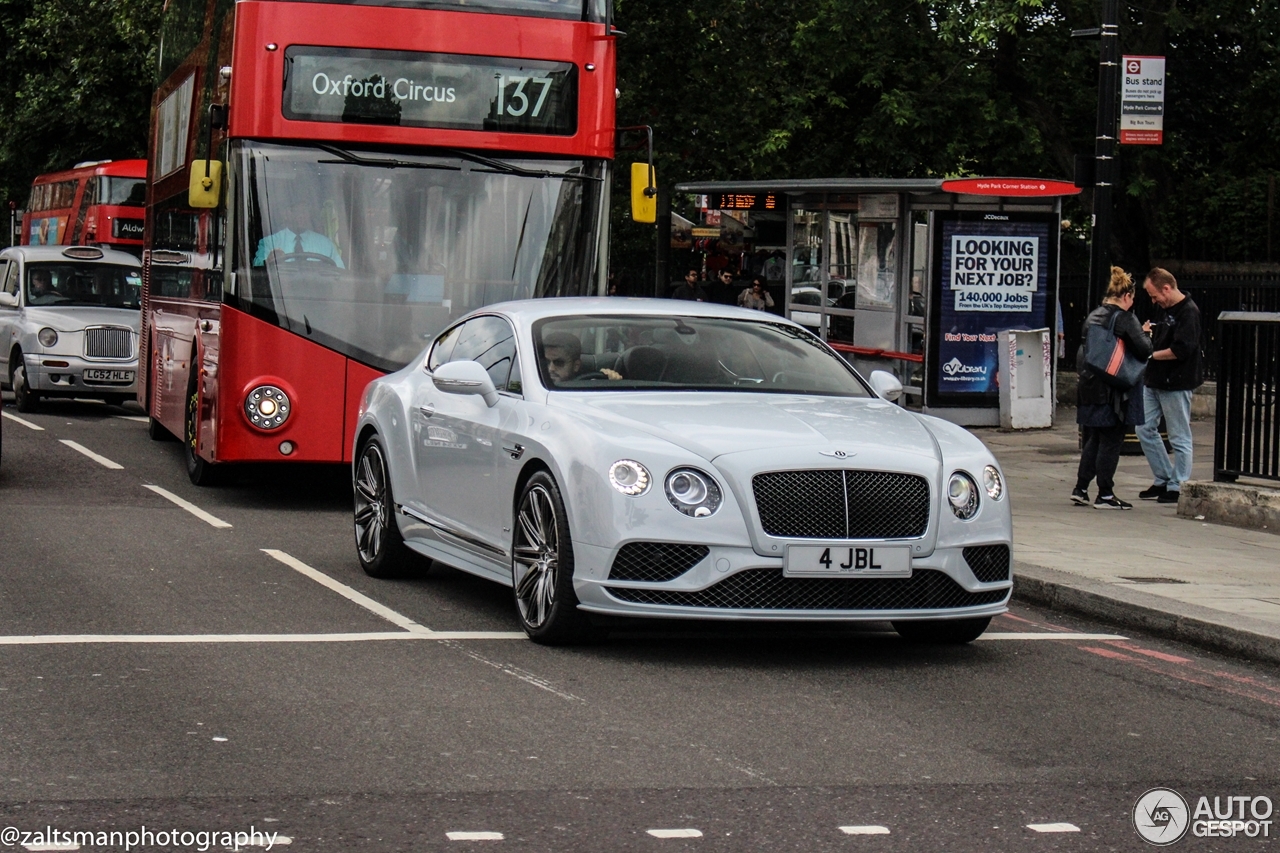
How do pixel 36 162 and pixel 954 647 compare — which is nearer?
pixel 954 647

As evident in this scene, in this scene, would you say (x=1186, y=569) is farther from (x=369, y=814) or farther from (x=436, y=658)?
(x=369, y=814)

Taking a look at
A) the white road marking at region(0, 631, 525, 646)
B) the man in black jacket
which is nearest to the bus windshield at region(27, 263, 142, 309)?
the man in black jacket

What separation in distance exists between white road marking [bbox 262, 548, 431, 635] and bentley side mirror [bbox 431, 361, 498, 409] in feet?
3.50

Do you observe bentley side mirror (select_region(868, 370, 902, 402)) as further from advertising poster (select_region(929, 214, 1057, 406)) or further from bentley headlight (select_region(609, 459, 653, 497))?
advertising poster (select_region(929, 214, 1057, 406))

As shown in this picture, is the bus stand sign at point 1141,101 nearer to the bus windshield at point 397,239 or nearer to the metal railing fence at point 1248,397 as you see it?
the metal railing fence at point 1248,397

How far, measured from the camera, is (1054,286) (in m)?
21.7

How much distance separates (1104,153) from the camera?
16.8 metres

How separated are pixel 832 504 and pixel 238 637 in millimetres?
2602

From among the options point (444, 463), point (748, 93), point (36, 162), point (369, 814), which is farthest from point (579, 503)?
point (36, 162)

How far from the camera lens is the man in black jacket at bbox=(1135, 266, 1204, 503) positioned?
1445cm

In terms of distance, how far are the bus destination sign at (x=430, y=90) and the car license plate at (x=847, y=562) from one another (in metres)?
6.55

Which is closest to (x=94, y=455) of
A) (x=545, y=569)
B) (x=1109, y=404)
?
(x=1109, y=404)

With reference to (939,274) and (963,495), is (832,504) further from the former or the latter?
(939,274)

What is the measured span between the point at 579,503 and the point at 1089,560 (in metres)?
4.34
